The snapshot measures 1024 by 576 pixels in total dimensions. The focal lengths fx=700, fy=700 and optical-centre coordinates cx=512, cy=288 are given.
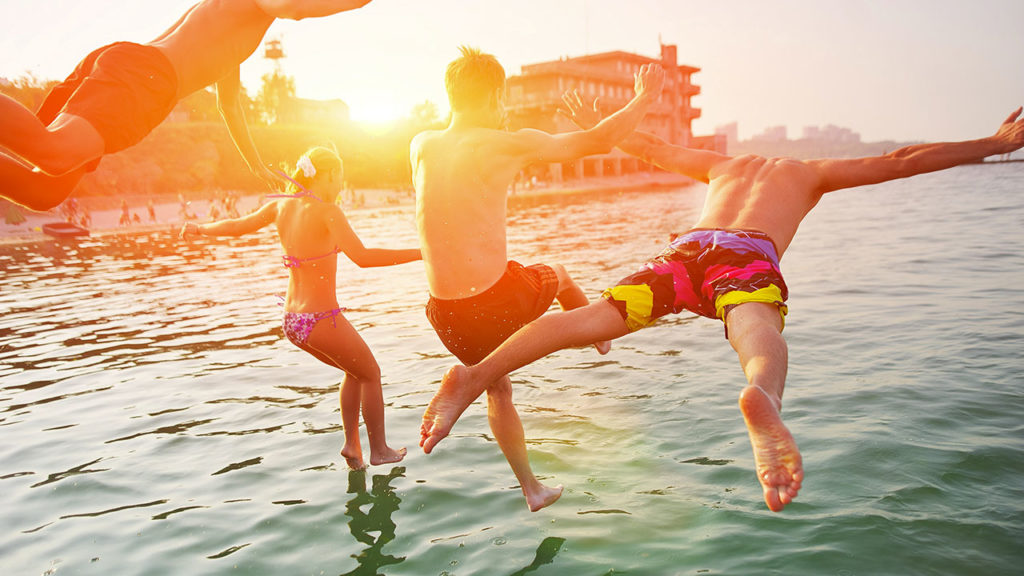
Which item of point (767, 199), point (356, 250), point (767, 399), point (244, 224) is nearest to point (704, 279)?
point (767, 199)

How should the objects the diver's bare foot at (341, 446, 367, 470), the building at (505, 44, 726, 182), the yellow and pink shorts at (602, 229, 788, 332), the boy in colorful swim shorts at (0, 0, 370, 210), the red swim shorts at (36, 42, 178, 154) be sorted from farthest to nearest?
the building at (505, 44, 726, 182) < the diver's bare foot at (341, 446, 367, 470) < the yellow and pink shorts at (602, 229, 788, 332) < the red swim shorts at (36, 42, 178, 154) < the boy in colorful swim shorts at (0, 0, 370, 210)

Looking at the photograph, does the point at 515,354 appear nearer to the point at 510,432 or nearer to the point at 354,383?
the point at 510,432

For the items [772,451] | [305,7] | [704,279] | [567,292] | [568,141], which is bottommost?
[772,451]

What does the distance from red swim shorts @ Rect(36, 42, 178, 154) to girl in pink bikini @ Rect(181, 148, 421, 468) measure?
170 centimetres

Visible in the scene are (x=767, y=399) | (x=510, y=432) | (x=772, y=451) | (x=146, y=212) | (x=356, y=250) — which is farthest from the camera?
(x=146, y=212)

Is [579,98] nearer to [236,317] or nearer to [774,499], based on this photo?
[774,499]

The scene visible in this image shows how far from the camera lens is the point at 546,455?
227 inches

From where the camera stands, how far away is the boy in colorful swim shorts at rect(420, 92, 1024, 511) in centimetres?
362

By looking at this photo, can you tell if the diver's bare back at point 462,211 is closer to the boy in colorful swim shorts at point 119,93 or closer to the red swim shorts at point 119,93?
the boy in colorful swim shorts at point 119,93

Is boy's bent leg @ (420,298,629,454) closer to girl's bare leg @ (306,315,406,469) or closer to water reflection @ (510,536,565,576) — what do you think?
water reflection @ (510,536,565,576)

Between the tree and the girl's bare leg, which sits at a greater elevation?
the tree

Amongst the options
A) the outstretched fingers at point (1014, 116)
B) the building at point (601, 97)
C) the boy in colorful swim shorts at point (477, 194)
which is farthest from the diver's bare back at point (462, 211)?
the building at point (601, 97)

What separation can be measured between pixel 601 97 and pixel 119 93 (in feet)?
282

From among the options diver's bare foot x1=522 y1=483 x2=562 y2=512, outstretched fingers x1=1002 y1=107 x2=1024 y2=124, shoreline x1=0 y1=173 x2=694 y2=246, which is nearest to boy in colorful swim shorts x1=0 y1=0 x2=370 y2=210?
diver's bare foot x1=522 y1=483 x2=562 y2=512
